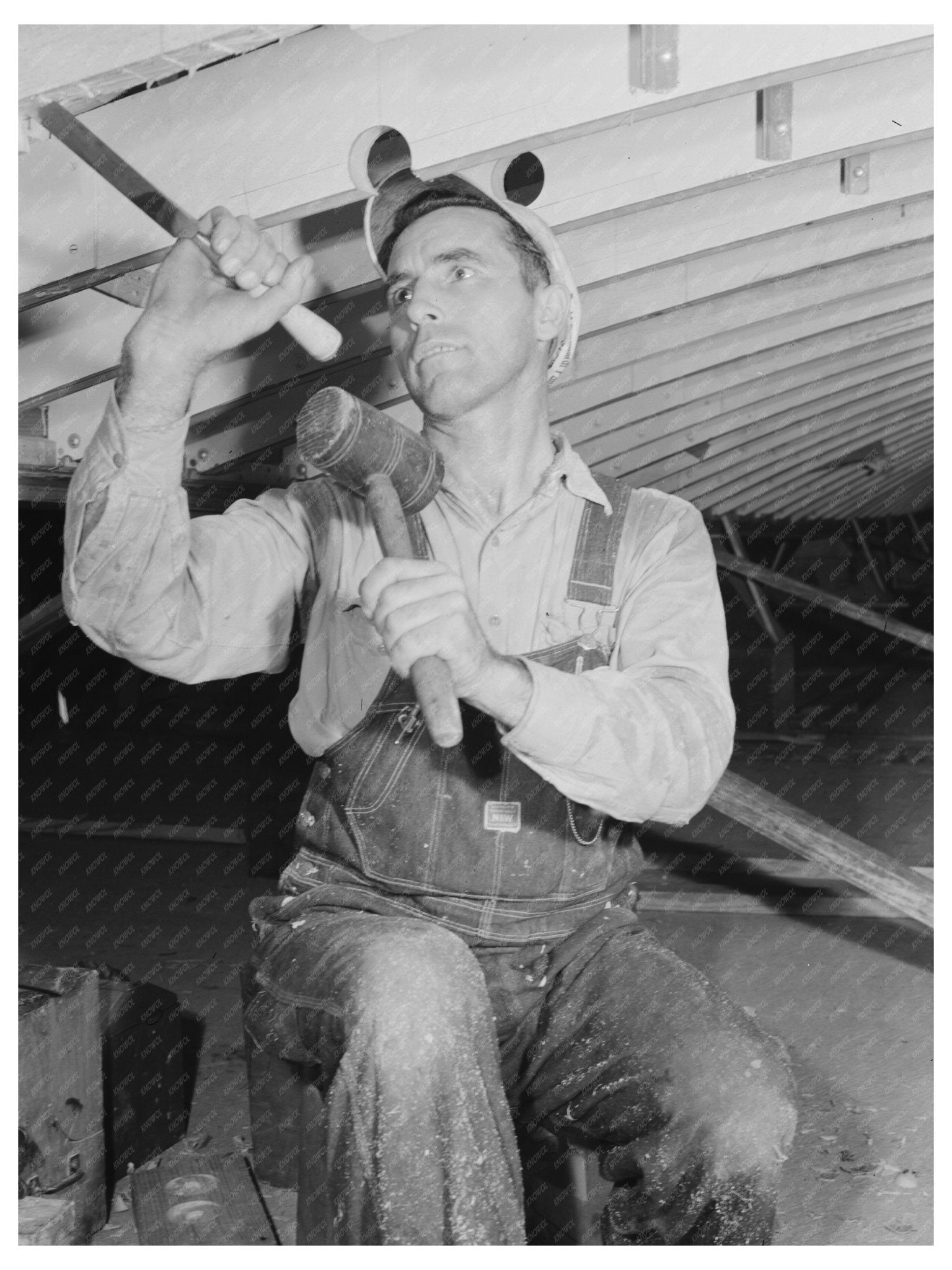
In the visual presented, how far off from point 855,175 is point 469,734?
2654 mm

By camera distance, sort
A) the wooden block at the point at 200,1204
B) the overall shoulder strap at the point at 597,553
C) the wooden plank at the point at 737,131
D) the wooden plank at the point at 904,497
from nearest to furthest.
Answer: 1. the overall shoulder strap at the point at 597,553
2. the wooden block at the point at 200,1204
3. the wooden plank at the point at 737,131
4. the wooden plank at the point at 904,497

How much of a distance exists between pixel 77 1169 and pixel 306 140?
240 cm

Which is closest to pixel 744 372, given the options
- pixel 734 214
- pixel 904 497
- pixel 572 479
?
pixel 734 214

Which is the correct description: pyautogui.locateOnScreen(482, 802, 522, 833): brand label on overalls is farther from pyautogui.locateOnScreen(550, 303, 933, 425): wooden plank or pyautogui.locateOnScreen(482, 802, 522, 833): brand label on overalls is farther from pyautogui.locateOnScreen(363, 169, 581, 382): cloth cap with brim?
pyautogui.locateOnScreen(550, 303, 933, 425): wooden plank

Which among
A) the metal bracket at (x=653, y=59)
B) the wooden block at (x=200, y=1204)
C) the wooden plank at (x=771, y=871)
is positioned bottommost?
the wooden block at (x=200, y=1204)

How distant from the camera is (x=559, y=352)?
2.87 meters

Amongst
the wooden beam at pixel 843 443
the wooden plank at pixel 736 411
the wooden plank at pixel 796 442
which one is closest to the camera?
the wooden plank at pixel 736 411

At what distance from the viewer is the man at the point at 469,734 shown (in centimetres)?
197

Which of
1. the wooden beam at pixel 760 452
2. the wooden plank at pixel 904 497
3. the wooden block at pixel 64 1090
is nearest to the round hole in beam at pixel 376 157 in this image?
the wooden block at pixel 64 1090

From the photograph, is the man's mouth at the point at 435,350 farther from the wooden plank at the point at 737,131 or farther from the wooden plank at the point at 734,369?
Result: the wooden plank at the point at 734,369

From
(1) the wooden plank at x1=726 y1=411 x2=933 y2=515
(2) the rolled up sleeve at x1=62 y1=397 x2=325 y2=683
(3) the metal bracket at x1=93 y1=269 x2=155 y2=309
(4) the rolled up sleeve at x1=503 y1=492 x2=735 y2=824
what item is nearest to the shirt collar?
(4) the rolled up sleeve at x1=503 y1=492 x2=735 y2=824

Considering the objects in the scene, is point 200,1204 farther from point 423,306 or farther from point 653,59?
point 653,59
